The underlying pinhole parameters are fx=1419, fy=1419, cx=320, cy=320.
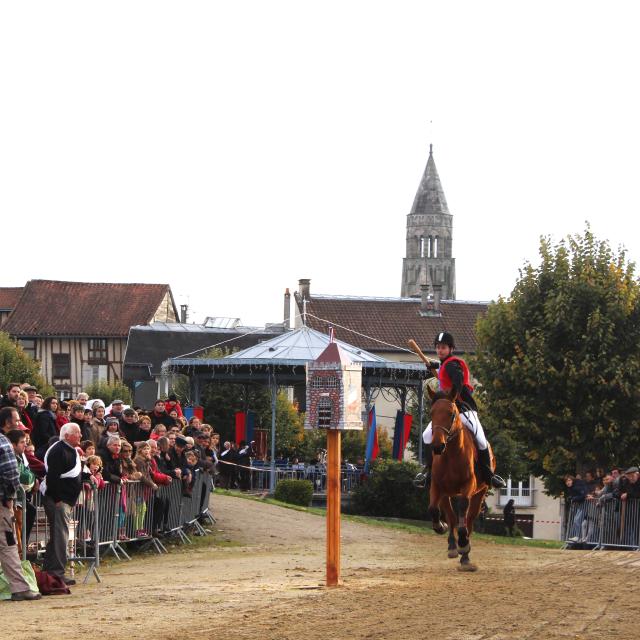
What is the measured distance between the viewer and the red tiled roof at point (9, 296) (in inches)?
4082

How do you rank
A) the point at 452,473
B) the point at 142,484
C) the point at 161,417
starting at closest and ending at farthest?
the point at 452,473, the point at 142,484, the point at 161,417

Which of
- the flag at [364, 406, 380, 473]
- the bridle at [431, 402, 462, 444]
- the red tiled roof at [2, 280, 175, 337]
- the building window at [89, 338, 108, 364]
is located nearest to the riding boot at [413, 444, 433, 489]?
the bridle at [431, 402, 462, 444]

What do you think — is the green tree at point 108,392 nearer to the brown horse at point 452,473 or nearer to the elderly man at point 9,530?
the brown horse at point 452,473

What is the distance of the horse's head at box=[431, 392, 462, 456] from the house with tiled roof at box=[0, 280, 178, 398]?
3099 inches

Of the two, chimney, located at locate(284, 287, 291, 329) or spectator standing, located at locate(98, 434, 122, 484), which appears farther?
chimney, located at locate(284, 287, 291, 329)

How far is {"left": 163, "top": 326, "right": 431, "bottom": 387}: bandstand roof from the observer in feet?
130

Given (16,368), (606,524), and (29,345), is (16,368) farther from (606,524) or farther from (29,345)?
(606,524)

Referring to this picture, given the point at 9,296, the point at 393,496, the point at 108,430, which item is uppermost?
the point at 9,296

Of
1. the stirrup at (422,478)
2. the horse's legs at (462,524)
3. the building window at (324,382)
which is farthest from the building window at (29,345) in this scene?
the building window at (324,382)

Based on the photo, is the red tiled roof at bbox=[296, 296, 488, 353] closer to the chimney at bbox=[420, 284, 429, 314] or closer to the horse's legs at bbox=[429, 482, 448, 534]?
the chimney at bbox=[420, 284, 429, 314]

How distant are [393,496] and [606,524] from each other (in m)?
9.97

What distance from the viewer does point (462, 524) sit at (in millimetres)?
17984

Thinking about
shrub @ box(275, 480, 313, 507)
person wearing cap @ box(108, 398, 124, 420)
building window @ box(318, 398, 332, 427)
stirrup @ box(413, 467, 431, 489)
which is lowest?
shrub @ box(275, 480, 313, 507)

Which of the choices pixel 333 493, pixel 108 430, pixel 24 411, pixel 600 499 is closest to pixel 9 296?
pixel 600 499
